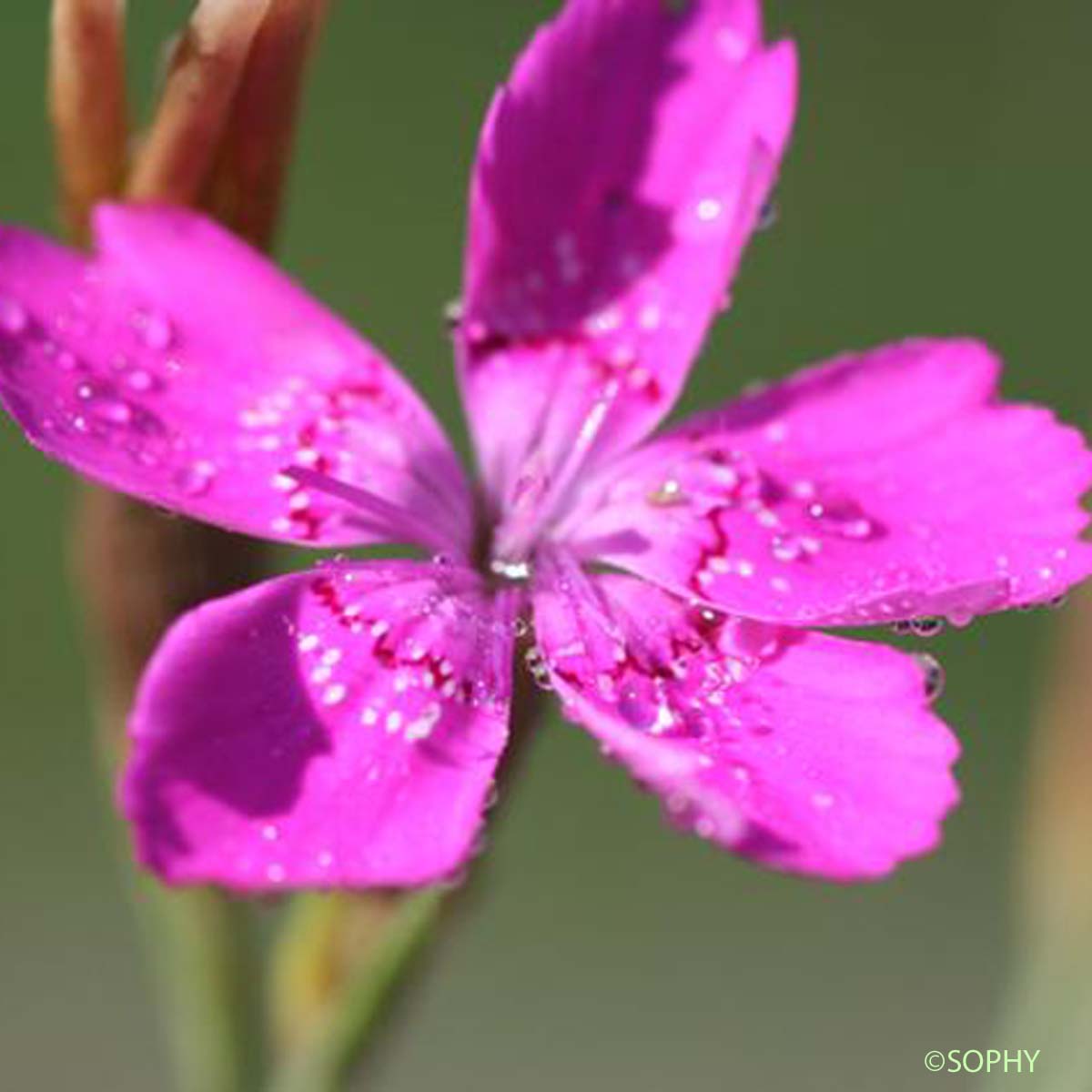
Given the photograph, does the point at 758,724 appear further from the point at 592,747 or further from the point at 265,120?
the point at 592,747

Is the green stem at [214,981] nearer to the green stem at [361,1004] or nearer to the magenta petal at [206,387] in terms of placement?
the green stem at [361,1004]

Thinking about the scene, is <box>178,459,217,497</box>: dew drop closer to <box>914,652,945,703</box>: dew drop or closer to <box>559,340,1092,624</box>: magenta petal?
<box>559,340,1092,624</box>: magenta petal

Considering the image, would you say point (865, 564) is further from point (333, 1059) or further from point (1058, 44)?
point (1058, 44)

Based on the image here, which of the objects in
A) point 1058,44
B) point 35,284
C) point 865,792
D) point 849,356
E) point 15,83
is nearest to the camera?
point 865,792

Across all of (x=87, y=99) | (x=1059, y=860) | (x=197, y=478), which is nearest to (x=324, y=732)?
(x=197, y=478)

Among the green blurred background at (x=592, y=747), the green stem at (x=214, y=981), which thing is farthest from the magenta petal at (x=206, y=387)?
the green blurred background at (x=592, y=747)

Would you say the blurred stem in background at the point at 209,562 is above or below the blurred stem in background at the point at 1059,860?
above

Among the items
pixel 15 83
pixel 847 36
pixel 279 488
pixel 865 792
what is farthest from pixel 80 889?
pixel 865 792
